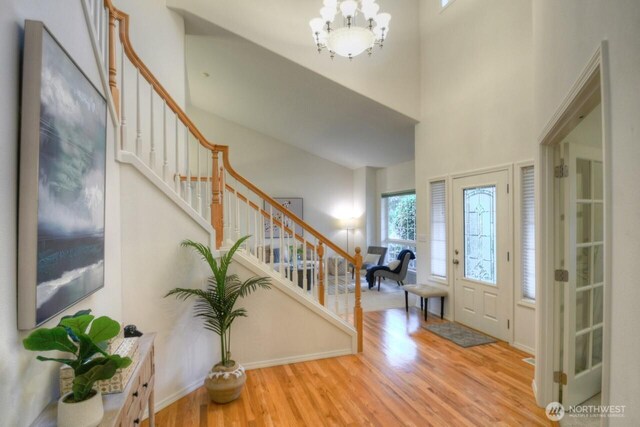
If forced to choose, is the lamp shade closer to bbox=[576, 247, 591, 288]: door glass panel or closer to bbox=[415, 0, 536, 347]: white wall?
bbox=[415, 0, 536, 347]: white wall

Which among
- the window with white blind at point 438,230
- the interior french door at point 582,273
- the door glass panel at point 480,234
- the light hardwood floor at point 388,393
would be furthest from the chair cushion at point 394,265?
the interior french door at point 582,273

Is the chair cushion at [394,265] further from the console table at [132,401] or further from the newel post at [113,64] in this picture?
the newel post at [113,64]

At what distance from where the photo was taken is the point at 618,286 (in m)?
1.09

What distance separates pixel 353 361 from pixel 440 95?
12.3ft

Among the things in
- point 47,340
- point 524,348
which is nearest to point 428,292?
point 524,348

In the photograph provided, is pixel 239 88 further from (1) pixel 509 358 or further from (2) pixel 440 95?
(1) pixel 509 358

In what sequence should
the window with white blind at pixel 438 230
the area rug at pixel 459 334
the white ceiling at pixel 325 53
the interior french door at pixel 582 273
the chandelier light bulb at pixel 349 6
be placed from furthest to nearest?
the window with white blind at pixel 438 230
the white ceiling at pixel 325 53
the area rug at pixel 459 334
the chandelier light bulb at pixel 349 6
the interior french door at pixel 582 273

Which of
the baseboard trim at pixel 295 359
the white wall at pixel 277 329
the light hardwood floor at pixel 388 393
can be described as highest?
the white wall at pixel 277 329

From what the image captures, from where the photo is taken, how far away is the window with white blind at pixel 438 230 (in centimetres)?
455

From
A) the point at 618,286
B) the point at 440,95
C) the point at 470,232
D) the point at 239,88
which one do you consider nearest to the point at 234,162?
the point at 239,88

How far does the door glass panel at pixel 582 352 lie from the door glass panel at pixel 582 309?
74mm

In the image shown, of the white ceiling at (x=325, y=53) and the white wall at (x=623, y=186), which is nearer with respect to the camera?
the white wall at (x=623, y=186)

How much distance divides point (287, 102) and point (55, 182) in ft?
15.7

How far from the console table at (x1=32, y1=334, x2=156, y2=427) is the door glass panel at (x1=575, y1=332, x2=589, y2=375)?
2.83m
